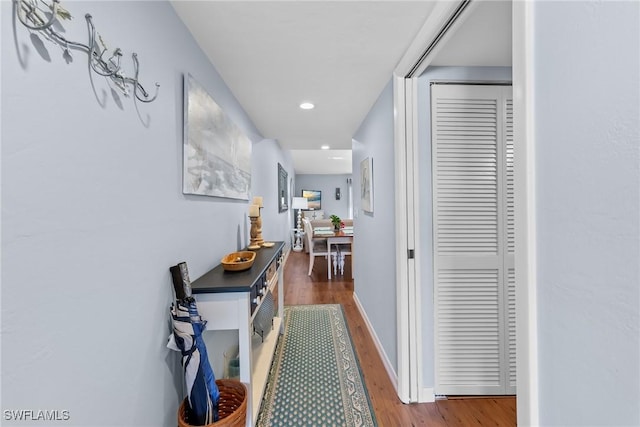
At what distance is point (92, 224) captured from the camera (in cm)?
78

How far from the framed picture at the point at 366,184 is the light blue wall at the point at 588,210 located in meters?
1.85

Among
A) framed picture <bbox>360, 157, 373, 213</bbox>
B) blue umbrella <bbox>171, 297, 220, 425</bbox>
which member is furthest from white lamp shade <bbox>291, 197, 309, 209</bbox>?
blue umbrella <bbox>171, 297, 220, 425</bbox>

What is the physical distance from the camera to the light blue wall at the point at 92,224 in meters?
0.58

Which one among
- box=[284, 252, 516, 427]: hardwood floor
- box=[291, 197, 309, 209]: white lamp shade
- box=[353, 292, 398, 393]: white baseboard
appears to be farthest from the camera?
box=[291, 197, 309, 209]: white lamp shade

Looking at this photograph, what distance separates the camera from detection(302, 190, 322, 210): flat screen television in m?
9.70

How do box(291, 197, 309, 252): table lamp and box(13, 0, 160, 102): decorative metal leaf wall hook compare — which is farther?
box(291, 197, 309, 252): table lamp

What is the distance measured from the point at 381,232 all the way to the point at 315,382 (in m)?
1.25

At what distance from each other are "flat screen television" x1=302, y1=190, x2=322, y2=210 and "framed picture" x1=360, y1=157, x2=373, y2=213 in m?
6.67

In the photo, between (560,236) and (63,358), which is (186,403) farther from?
(560,236)

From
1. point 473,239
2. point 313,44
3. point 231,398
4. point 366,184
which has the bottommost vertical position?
point 231,398

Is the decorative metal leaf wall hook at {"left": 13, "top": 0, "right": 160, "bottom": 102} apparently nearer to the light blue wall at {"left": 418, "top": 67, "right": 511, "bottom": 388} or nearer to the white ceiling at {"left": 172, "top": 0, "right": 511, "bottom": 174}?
the white ceiling at {"left": 172, "top": 0, "right": 511, "bottom": 174}

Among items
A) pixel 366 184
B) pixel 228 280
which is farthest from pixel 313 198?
pixel 228 280

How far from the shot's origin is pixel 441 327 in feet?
5.88

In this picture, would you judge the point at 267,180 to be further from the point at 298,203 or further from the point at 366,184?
the point at 298,203
